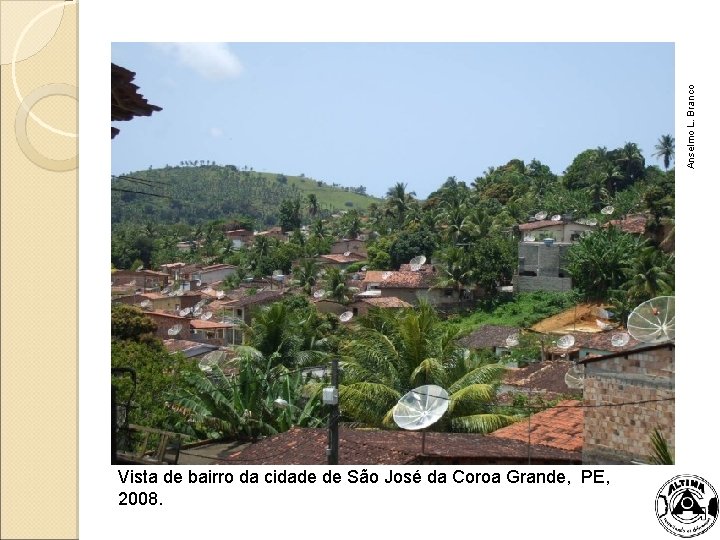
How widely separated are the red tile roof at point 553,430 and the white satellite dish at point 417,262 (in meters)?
18.2

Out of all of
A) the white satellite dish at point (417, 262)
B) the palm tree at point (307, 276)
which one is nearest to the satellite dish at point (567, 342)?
the white satellite dish at point (417, 262)

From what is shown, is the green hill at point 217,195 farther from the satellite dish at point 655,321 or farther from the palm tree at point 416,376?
the satellite dish at point 655,321

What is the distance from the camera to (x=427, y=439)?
799 cm

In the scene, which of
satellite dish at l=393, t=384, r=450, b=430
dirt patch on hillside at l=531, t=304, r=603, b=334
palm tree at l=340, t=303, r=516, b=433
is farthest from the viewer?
dirt patch on hillside at l=531, t=304, r=603, b=334

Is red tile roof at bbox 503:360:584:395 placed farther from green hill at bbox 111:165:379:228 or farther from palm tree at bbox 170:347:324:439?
green hill at bbox 111:165:379:228

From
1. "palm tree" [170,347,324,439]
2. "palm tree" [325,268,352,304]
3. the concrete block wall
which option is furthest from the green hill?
"palm tree" [170,347,324,439]

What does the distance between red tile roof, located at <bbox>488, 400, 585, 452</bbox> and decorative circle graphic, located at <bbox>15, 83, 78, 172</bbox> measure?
4358 mm

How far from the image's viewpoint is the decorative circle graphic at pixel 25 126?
5.96 metres

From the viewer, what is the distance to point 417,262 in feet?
92.6

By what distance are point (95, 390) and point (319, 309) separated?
61.7 ft

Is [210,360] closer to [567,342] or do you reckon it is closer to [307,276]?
[567,342]

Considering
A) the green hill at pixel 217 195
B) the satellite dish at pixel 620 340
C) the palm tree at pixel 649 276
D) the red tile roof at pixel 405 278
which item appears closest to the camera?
the satellite dish at pixel 620 340

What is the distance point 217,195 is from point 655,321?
61.1 m

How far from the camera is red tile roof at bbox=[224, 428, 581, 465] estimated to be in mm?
6996
